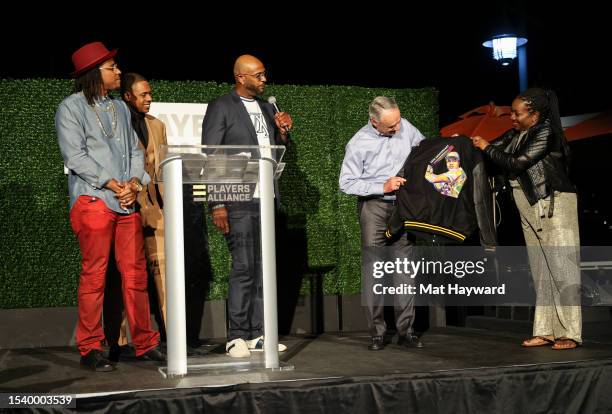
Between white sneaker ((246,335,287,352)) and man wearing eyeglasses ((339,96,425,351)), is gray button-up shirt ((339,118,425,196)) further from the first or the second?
white sneaker ((246,335,287,352))

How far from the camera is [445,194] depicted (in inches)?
194

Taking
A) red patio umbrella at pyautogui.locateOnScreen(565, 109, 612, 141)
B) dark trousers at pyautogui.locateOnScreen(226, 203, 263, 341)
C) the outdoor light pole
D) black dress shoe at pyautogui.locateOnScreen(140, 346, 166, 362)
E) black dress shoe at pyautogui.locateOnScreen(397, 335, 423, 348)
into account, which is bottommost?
black dress shoe at pyautogui.locateOnScreen(397, 335, 423, 348)

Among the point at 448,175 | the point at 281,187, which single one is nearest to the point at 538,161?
the point at 448,175

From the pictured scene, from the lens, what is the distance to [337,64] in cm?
1102

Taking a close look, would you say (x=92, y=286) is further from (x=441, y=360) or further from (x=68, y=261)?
(x=441, y=360)

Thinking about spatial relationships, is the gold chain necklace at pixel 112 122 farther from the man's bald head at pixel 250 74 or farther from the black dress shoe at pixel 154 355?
the black dress shoe at pixel 154 355

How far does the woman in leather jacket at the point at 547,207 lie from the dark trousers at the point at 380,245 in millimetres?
703

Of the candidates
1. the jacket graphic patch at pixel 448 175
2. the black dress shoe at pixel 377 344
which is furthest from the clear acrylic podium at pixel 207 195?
the jacket graphic patch at pixel 448 175

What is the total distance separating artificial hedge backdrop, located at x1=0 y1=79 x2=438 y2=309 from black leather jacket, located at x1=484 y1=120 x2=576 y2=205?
154cm

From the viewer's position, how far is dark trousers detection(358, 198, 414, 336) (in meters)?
5.00

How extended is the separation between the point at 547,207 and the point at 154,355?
8.02 feet

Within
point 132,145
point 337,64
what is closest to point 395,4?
point 337,64

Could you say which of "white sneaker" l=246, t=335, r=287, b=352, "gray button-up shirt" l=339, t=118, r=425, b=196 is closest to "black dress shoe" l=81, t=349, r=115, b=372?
"white sneaker" l=246, t=335, r=287, b=352

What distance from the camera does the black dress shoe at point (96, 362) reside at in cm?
412
